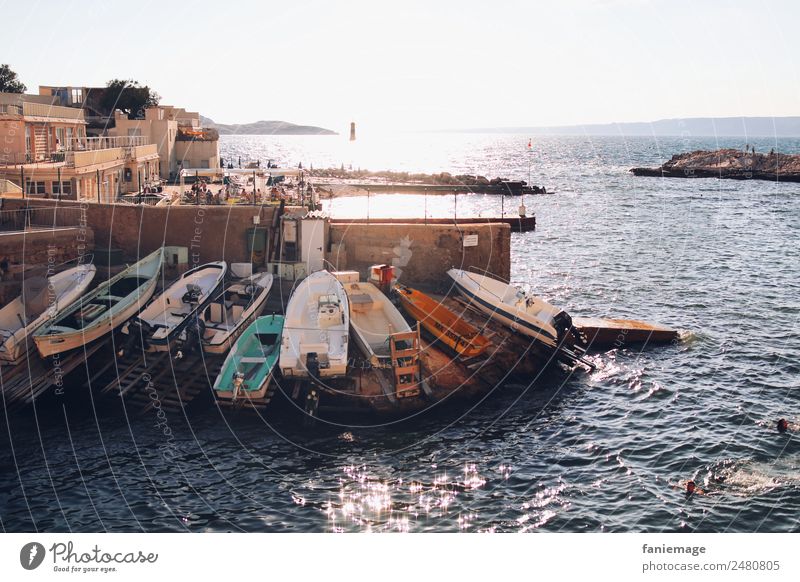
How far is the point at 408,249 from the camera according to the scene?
2797cm

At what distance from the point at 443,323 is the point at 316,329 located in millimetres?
4105

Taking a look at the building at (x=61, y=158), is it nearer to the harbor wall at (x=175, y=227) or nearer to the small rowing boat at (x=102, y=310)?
the harbor wall at (x=175, y=227)

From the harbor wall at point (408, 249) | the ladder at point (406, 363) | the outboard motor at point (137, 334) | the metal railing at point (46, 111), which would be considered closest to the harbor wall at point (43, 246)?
the outboard motor at point (137, 334)

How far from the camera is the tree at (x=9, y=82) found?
58281mm

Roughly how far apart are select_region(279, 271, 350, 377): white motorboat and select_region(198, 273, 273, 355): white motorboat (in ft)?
3.80

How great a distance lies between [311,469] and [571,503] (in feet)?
18.5

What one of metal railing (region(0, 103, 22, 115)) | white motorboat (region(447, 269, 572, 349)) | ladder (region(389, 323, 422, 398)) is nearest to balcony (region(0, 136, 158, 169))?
metal railing (region(0, 103, 22, 115))

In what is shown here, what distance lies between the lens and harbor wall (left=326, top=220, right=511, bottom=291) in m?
28.0

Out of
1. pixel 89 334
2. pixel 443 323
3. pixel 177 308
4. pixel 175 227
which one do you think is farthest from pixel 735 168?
pixel 89 334

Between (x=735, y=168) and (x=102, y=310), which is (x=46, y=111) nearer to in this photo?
(x=102, y=310)

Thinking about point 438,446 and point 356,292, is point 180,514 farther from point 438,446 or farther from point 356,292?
point 356,292

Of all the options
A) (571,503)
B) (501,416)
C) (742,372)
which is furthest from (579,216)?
(571,503)

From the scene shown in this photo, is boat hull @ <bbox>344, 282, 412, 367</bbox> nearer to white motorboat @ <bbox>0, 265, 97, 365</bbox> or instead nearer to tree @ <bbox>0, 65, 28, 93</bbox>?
white motorboat @ <bbox>0, 265, 97, 365</bbox>
